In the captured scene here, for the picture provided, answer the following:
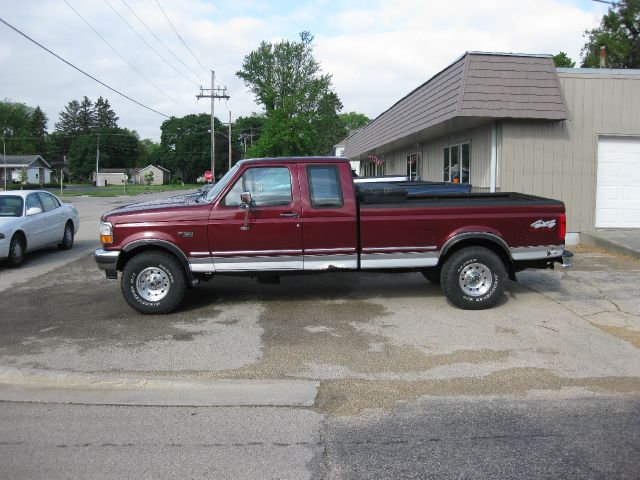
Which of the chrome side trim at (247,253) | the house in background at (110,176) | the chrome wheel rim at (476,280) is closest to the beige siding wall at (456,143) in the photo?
the chrome wheel rim at (476,280)

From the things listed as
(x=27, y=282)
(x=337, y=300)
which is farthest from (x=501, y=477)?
(x=27, y=282)

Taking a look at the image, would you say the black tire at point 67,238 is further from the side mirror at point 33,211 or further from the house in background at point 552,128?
the house in background at point 552,128

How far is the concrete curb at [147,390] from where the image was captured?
Result: 4855 millimetres

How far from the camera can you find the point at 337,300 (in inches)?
325

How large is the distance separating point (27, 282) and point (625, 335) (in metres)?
9.12

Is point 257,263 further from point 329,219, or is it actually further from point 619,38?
point 619,38

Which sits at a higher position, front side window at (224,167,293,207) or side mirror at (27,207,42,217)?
front side window at (224,167,293,207)

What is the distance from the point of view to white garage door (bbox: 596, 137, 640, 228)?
13.5 meters

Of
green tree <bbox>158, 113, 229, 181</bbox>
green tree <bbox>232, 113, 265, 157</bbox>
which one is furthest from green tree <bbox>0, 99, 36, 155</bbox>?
green tree <bbox>232, 113, 265, 157</bbox>

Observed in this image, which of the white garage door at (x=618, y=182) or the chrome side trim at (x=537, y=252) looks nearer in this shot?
the chrome side trim at (x=537, y=252)

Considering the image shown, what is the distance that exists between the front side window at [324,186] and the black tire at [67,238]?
8829 millimetres

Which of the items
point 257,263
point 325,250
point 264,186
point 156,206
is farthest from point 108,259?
point 325,250

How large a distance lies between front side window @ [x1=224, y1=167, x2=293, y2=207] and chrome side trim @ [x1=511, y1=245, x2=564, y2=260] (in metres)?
3.00

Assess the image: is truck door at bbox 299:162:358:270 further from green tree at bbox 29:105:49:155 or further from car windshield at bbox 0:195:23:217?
green tree at bbox 29:105:49:155
